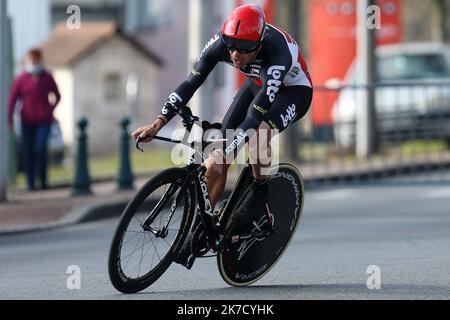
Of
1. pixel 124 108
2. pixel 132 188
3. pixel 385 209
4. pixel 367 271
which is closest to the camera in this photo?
pixel 367 271

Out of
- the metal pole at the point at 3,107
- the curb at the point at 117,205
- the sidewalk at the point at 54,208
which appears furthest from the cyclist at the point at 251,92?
the metal pole at the point at 3,107

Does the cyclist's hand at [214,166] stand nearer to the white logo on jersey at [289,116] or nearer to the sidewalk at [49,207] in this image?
the white logo on jersey at [289,116]

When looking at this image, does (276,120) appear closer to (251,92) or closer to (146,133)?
(251,92)

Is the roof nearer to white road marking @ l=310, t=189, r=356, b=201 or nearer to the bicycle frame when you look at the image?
white road marking @ l=310, t=189, r=356, b=201

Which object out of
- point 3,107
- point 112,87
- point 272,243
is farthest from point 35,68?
point 112,87

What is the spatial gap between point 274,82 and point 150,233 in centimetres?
115

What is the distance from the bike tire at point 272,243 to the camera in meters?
8.94

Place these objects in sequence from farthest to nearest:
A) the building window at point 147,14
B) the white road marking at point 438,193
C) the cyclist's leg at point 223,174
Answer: the building window at point 147,14, the white road marking at point 438,193, the cyclist's leg at point 223,174

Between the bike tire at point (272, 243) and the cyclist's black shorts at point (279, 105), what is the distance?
0.46m

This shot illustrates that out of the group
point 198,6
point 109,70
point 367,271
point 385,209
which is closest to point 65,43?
point 109,70

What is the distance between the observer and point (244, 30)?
8391mm

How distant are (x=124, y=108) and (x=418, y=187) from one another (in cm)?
1285

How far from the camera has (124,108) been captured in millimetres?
29906

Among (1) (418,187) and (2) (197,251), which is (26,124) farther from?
(2) (197,251)
